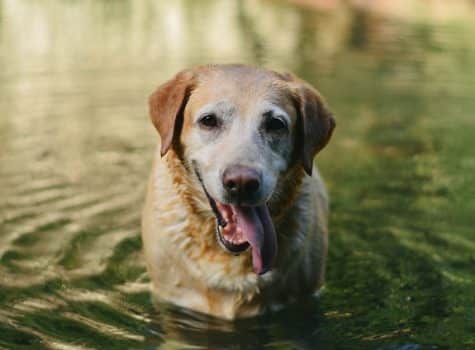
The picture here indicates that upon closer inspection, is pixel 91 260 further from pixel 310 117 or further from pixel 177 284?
pixel 310 117

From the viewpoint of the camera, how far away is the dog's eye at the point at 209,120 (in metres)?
5.34

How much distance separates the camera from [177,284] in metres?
5.95

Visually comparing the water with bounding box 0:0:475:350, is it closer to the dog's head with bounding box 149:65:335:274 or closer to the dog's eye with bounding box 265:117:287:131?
the dog's head with bounding box 149:65:335:274

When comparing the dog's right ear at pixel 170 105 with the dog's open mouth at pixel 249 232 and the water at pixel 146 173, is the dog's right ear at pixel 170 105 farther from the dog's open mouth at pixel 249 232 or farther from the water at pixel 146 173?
the water at pixel 146 173

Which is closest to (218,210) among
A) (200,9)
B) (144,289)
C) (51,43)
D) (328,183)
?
(144,289)

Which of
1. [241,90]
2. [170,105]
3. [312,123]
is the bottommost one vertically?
[312,123]

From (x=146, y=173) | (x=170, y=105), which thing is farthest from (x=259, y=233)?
(x=146, y=173)

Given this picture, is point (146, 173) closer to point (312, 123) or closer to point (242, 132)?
point (312, 123)

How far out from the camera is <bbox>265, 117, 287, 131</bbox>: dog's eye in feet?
17.6

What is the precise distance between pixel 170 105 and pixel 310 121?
95 cm

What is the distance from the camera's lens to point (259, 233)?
5312 mm

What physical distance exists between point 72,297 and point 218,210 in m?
1.48

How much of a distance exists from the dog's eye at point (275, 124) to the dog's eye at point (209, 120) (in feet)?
1.08

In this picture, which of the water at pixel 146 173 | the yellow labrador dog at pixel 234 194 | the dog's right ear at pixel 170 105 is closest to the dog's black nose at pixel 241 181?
the yellow labrador dog at pixel 234 194
